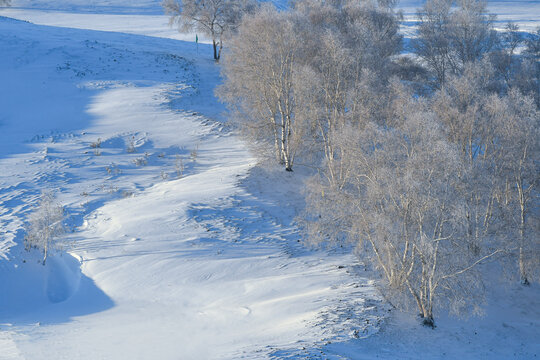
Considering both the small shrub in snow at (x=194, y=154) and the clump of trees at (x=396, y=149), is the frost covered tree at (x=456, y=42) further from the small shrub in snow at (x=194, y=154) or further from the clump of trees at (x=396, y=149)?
the small shrub in snow at (x=194, y=154)

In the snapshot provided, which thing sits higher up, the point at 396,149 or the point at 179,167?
the point at 396,149

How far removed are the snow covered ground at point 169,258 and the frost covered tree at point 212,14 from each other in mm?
11575

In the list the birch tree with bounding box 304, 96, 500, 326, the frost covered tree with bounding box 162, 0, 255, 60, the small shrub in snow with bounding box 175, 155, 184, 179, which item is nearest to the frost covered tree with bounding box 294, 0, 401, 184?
the birch tree with bounding box 304, 96, 500, 326

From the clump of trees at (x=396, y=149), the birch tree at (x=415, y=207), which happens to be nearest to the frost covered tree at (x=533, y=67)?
the clump of trees at (x=396, y=149)

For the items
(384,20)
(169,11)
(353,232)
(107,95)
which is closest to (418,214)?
(353,232)

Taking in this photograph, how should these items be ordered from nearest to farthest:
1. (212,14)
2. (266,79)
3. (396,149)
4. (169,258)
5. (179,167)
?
1. (396,149)
2. (169,258)
3. (266,79)
4. (179,167)
5. (212,14)

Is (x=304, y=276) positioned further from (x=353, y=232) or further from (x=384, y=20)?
(x=384, y=20)

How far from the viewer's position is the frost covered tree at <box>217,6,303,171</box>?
80.3ft

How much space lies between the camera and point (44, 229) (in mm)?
18297

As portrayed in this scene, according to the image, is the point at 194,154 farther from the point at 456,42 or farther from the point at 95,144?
the point at 456,42

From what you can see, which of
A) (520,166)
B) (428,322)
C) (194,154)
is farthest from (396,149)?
(194,154)

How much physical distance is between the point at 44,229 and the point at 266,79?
12666 millimetres

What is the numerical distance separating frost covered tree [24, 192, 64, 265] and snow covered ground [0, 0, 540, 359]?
1.65 ft

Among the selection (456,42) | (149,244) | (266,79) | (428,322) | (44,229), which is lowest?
(149,244)
